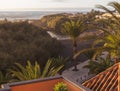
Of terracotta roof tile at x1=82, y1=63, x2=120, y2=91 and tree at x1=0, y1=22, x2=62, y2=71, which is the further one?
tree at x1=0, y1=22, x2=62, y2=71

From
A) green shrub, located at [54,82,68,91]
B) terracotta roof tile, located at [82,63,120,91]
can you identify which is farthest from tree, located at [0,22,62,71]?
green shrub, located at [54,82,68,91]

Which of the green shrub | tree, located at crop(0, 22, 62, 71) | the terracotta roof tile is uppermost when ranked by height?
→ the green shrub

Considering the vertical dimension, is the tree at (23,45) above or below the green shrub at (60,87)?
below

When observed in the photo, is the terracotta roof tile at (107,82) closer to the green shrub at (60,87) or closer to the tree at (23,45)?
the green shrub at (60,87)

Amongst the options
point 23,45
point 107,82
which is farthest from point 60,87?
point 23,45

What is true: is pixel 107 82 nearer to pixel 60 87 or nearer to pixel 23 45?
pixel 60 87

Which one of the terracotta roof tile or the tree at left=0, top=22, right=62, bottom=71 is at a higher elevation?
the terracotta roof tile

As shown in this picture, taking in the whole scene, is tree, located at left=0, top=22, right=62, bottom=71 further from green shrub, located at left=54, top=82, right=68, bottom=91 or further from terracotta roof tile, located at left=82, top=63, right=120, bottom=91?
green shrub, located at left=54, top=82, right=68, bottom=91

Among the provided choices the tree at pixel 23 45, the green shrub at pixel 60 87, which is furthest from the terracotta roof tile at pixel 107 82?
the tree at pixel 23 45

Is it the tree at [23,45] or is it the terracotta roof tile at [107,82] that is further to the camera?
the tree at [23,45]

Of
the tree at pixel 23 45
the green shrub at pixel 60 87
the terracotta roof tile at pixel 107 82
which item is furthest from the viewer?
the tree at pixel 23 45

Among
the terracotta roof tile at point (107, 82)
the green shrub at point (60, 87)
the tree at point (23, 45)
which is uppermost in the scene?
the green shrub at point (60, 87)

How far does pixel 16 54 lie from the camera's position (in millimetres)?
30109

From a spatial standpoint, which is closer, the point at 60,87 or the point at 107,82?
the point at 60,87
